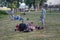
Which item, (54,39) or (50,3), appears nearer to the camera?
(54,39)

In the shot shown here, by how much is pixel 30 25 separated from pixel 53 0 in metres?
113

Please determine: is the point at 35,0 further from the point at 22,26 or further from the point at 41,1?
the point at 22,26

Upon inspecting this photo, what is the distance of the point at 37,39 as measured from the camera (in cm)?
1576

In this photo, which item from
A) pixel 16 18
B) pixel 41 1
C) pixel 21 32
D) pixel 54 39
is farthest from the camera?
pixel 41 1

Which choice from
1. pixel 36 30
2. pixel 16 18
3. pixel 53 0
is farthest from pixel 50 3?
pixel 36 30

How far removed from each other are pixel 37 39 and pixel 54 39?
1087 mm

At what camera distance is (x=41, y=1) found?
109 meters

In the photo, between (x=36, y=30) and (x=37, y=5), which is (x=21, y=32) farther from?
(x=37, y=5)

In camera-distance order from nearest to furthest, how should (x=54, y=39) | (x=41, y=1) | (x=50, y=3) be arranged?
(x=54, y=39)
(x=41, y=1)
(x=50, y=3)

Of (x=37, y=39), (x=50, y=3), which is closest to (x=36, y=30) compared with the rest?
(x=37, y=39)

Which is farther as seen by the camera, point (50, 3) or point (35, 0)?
point (50, 3)

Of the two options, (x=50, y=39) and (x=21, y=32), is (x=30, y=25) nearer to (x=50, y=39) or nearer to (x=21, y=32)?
(x=21, y=32)

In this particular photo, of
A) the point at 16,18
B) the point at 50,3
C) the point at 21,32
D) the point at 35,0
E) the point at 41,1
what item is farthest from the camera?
the point at 50,3

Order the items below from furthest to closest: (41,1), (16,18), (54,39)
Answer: (41,1), (16,18), (54,39)
